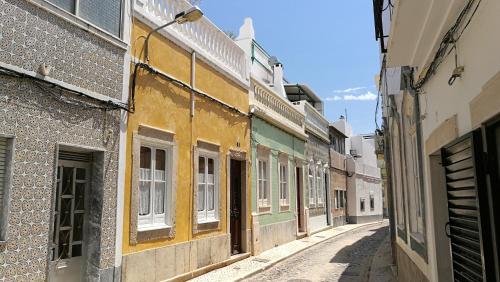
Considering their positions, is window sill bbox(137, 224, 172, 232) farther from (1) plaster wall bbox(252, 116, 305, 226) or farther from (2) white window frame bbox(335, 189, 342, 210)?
(2) white window frame bbox(335, 189, 342, 210)

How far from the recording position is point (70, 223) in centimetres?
614

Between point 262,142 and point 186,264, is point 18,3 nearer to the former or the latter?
point 186,264

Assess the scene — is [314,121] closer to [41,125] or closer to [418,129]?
[418,129]

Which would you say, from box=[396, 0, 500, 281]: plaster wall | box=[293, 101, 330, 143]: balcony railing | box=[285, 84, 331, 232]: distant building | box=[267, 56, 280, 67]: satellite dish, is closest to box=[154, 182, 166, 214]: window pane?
box=[396, 0, 500, 281]: plaster wall

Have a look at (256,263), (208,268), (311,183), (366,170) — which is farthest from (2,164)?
(366,170)

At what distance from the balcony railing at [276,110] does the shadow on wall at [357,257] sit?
465cm

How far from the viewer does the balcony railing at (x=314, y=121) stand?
18.4 meters

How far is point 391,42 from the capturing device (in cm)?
451

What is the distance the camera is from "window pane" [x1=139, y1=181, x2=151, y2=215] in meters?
7.57

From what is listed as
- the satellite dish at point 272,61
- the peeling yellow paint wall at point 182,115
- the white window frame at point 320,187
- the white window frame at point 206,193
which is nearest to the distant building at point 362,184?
the white window frame at point 320,187

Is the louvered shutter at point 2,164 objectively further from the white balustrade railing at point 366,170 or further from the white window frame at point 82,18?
the white balustrade railing at point 366,170

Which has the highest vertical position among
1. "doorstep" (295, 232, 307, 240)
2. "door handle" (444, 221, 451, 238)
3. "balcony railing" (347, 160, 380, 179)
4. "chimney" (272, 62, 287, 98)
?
"chimney" (272, 62, 287, 98)

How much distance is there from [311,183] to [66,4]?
14.4m

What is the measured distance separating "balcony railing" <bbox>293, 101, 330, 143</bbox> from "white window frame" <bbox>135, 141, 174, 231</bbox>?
1011cm
